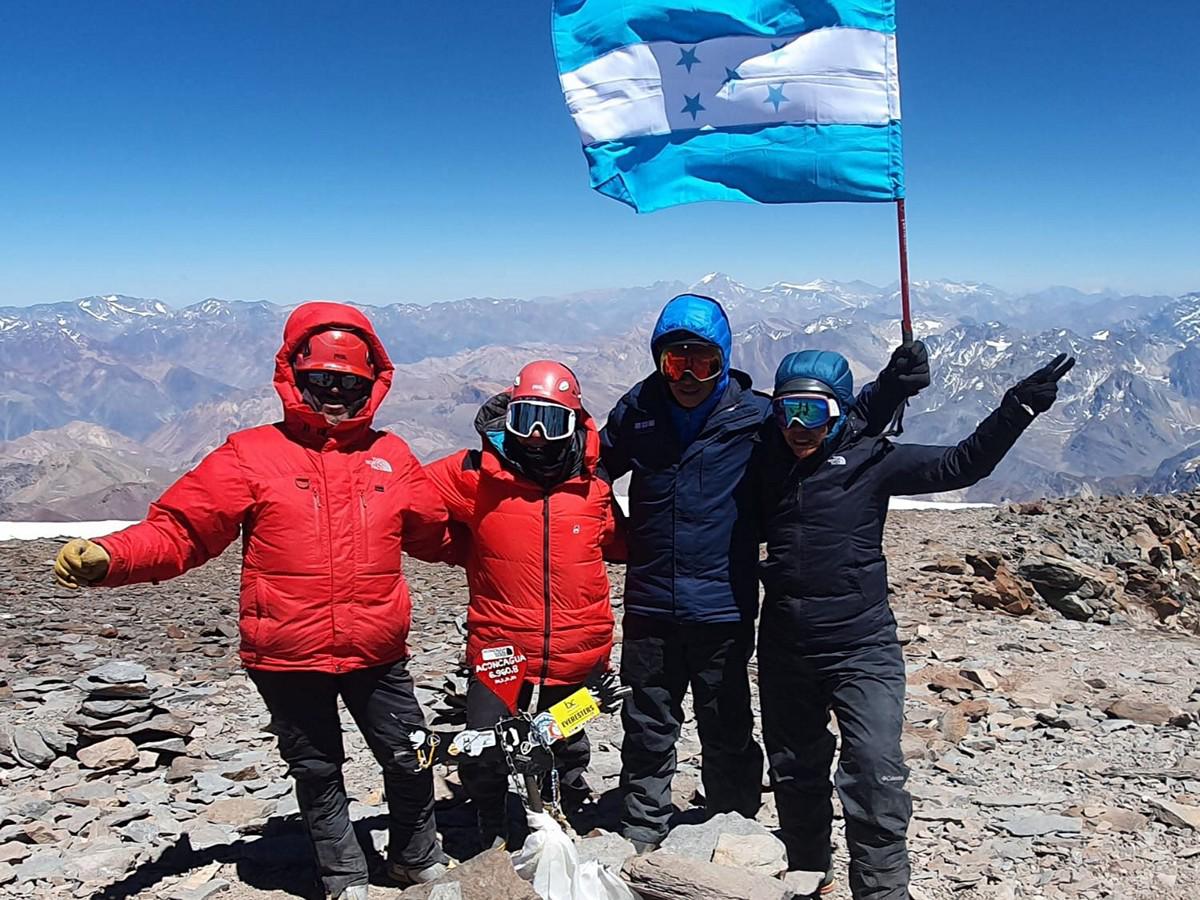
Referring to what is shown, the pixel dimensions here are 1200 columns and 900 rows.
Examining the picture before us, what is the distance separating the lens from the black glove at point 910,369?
5086mm

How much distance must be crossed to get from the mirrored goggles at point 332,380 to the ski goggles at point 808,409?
2.27 metres

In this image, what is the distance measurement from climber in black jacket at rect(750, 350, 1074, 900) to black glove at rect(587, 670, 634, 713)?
0.80 meters

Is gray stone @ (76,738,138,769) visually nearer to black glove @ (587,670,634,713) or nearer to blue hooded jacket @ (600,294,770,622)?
black glove @ (587,670,634,713)

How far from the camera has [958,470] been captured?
4.58m

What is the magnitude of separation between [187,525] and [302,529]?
56cm

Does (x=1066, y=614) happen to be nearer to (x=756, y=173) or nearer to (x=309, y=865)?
(x=756, y=173)

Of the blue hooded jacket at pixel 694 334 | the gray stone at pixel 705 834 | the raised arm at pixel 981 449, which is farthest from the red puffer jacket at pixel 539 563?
the raised arm at pixel 981 449

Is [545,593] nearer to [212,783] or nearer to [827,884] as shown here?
[827,884]

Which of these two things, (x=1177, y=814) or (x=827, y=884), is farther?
(x=1177, y=814)

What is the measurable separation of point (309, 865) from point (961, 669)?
7.14 meters

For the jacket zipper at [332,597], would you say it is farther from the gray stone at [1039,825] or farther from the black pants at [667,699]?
the gray stone at [1039,825]

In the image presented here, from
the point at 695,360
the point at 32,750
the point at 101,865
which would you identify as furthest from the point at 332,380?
the point at 32,750

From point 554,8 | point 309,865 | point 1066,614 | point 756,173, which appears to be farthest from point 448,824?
point 1066,614

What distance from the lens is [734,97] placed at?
6.28 metres
